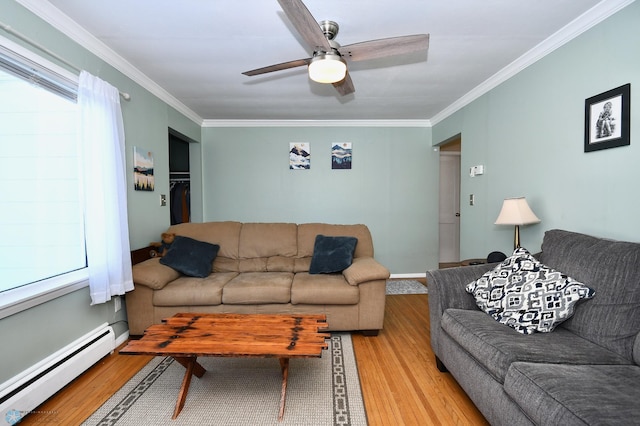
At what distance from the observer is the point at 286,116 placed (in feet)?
14.8

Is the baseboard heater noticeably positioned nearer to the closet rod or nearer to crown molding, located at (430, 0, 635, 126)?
the closet rod

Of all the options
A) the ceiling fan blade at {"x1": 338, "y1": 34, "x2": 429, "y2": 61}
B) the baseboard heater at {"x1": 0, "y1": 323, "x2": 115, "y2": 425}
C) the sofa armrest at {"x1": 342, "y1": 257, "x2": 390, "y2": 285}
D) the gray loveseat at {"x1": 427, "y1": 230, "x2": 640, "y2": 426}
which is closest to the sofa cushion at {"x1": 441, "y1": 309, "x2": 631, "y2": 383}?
the gray loveseat at {"x1": 427, "y1": 230, "x2": 640, "y2": 426}

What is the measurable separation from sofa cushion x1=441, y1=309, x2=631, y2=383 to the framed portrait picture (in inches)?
49.7

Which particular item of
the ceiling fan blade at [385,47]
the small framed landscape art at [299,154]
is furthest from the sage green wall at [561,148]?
the small framed landscape art at [299,154]

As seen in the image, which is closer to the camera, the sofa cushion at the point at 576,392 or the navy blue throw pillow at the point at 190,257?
the sofa cushion at the point at 576,392

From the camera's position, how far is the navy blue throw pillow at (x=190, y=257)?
116 inches

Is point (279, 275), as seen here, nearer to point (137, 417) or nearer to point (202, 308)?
point (202, 308)

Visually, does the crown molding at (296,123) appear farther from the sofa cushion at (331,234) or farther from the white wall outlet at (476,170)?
the sofa cushion at (331,234)

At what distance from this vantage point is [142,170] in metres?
3.03

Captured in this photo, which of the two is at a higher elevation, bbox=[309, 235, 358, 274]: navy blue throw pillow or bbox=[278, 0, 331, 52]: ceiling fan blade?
bbox=[278, 0, 331, 52]: ceiling fan blade

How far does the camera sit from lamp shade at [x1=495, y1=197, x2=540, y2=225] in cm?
242

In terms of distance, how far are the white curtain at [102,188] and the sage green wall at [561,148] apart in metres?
3.54

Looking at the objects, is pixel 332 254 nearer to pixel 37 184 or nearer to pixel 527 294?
pixel 527 294

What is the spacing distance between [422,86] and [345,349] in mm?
2874
